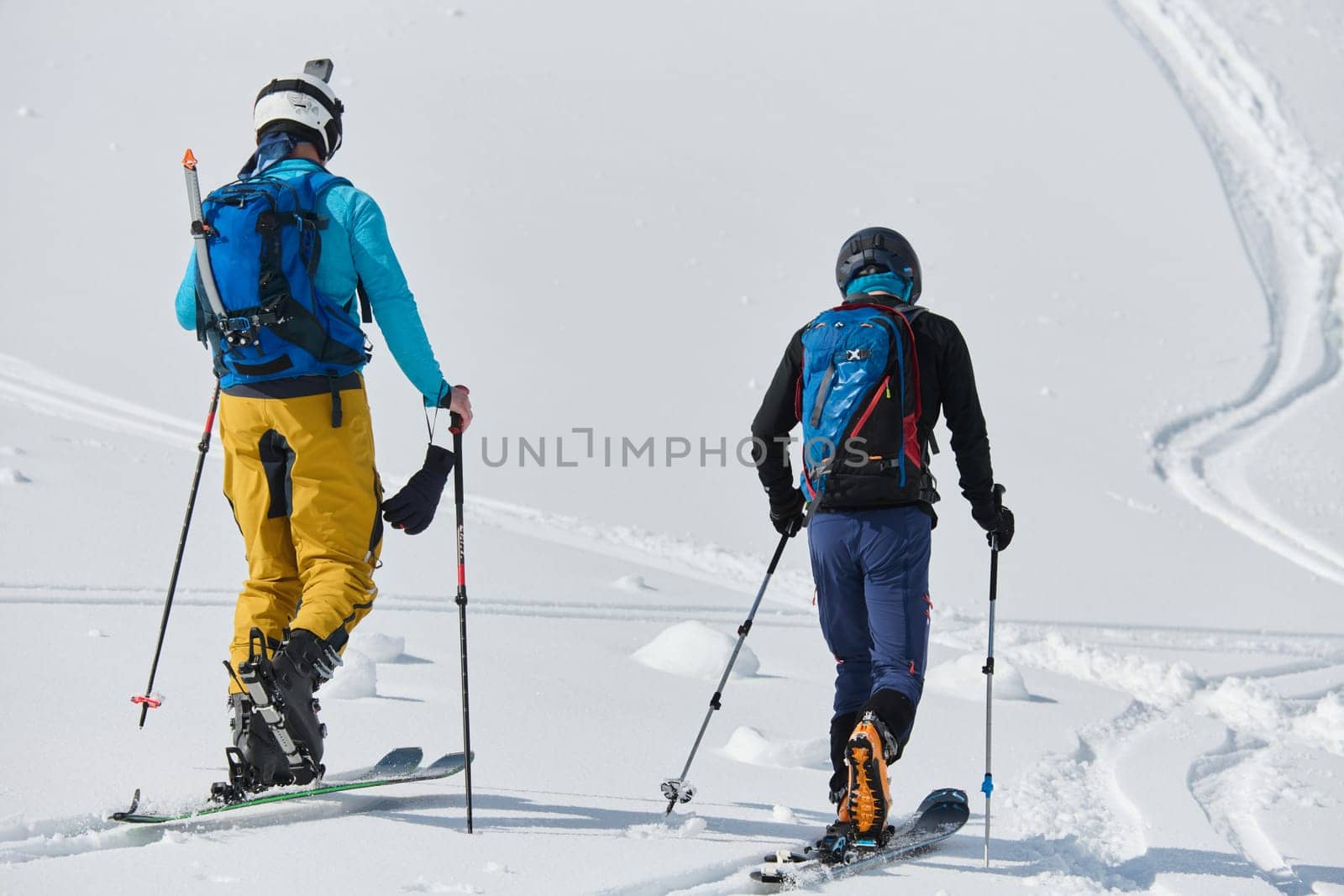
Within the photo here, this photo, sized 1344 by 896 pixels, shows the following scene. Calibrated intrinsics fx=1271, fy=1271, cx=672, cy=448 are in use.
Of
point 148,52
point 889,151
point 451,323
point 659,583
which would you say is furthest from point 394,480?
point 148,52

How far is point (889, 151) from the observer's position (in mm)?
18469

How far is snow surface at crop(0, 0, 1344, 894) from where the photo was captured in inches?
160

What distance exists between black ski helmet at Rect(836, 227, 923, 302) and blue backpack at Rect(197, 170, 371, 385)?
1610mm

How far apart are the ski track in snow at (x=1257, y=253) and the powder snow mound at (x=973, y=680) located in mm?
5662

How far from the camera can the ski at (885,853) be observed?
3.43 meters

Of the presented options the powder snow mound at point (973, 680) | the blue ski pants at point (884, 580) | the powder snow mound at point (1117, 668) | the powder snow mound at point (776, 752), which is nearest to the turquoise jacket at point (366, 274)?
the blue ski pants at point (884, 580)

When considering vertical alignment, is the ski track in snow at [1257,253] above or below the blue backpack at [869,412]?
above

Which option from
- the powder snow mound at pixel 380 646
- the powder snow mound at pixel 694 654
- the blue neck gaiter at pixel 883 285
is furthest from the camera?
the powder snow mound at pixel 694 654

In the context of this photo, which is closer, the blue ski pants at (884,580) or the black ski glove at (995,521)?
the blue ski pants at (884,580)

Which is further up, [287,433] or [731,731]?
[287,433]

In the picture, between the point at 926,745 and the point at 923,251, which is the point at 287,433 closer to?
the point at 926,745

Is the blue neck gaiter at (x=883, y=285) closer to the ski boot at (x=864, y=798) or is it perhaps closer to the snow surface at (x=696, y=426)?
the ski boot at (x=864, y=798)

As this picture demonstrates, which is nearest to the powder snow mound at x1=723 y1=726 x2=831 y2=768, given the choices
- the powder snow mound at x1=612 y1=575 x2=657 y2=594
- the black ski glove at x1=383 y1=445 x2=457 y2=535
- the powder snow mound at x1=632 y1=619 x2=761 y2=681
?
the powder snow mound at x1=632 y1=619 x2=761 y2=681

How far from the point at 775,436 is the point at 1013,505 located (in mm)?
7634
